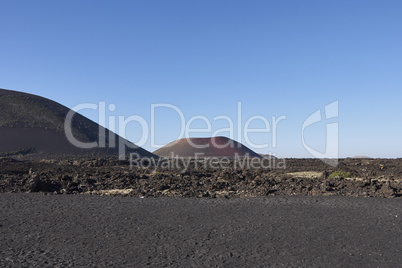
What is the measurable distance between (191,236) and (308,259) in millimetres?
2459

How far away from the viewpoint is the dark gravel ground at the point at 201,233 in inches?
256

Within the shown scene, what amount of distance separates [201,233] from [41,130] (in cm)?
6487

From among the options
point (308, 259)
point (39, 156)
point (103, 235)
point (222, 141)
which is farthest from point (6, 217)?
point (222, 141)

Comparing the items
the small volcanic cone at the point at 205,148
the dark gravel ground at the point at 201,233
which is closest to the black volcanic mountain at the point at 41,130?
the small volcanic cone at the point at 205,148

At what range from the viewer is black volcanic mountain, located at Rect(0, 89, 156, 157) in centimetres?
6012

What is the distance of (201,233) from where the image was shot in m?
8.12

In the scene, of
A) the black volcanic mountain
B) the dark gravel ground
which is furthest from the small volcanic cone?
the dark gravel ground

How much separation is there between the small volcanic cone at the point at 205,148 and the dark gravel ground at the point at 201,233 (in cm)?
9337

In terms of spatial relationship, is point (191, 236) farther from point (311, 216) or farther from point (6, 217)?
point (6, 217)

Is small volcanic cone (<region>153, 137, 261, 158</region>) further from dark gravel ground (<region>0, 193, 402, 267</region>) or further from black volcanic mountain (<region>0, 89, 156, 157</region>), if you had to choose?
dark gravel ground (<region>0, 193, 402, 267</region>)

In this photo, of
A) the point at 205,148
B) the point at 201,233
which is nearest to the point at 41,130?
the point at 205,148

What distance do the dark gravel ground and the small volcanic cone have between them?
93.4 meters

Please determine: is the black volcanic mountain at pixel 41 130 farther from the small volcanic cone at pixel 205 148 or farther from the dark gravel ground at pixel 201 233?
the dark gravel ground at pixel 201 233

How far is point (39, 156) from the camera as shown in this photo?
185 ft
